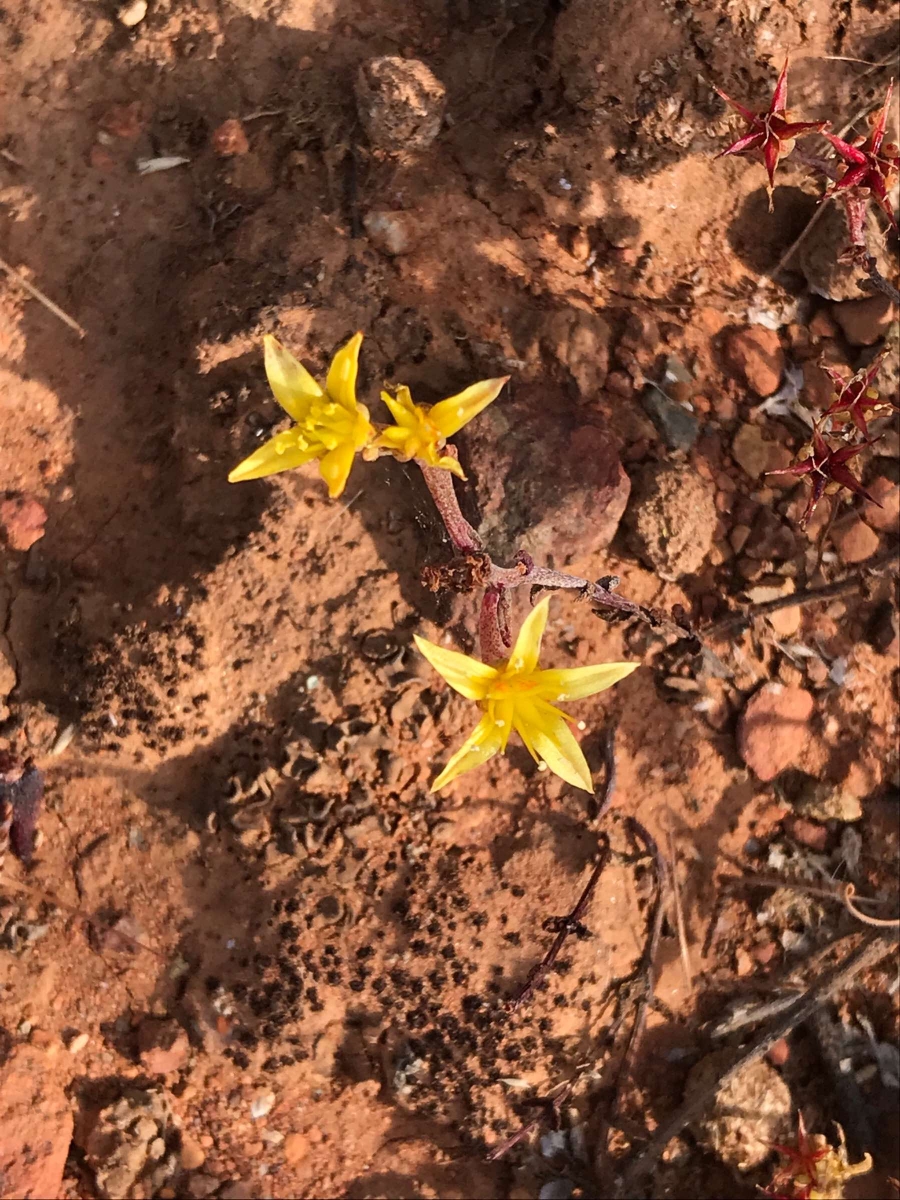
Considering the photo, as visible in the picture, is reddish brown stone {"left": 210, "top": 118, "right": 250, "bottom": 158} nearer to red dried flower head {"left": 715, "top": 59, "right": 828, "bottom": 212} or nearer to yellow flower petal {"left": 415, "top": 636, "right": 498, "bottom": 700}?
red dried flower head {"left": 715, "top": 59, "right": 828, "bottom": 212}

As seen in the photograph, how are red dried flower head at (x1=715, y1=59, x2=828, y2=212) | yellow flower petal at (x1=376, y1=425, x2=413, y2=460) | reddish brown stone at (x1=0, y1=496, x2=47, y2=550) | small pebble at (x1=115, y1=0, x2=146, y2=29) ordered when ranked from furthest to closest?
small pebble at (x1=115, y1=0, x2=146, y2=29), reddish brown stone at (x1=0, y1=496, x2=47, y2=550), red dried flower head at (x1=715, y1=59, x2=828, y2=212), yellow flower petal at (x1=376, y1=425, x2=413, y2=460)

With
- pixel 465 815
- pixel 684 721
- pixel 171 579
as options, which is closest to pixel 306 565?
pixel 171 579

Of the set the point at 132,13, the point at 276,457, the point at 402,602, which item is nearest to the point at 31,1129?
the point at 402,602

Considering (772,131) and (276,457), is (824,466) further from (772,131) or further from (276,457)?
(276,457)

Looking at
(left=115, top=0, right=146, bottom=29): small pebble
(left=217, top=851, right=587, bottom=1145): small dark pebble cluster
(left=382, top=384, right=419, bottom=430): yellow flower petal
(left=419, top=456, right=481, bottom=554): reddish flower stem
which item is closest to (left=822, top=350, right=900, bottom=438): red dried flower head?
(left=419, top=456, right=481, bottom=554): reddish flower stem

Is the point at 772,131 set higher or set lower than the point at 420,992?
higher

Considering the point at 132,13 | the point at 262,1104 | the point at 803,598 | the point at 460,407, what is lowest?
the point at 262,1104
